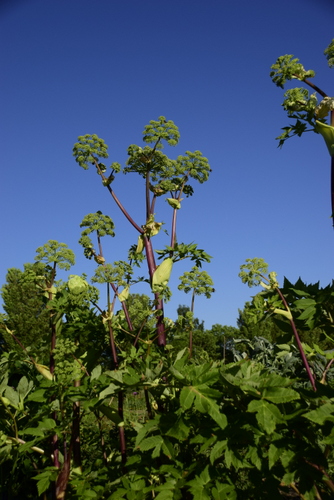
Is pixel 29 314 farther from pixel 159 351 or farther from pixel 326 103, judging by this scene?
pixel 326 103

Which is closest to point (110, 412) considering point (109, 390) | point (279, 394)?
point (109, 390)

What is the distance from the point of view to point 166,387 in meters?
2.04

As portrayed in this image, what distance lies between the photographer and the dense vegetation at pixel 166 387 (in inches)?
66.4

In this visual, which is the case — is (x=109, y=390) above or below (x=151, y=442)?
above

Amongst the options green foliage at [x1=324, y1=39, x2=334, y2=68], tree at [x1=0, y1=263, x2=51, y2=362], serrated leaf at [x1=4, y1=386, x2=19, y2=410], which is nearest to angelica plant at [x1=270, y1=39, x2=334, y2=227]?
green foliage at [x1=324, y1=39, x2=334, y2=68]

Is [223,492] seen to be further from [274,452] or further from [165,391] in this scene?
[165,391]

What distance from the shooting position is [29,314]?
12773 mm

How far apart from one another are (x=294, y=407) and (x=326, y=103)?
1.45m

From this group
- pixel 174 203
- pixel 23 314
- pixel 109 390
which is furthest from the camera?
pixel 23 314

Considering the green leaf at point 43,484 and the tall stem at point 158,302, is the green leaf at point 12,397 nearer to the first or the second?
the green leaf at point 43,484

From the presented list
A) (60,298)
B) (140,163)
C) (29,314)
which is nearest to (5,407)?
(60,298)

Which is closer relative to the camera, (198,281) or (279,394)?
(279,394)

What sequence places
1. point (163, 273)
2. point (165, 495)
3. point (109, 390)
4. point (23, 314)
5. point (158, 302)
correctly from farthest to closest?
1. point (23, 314)
2. point (163, 273)
3. point (158, 302)
4. point (109, 390)
5. point (165, 495)

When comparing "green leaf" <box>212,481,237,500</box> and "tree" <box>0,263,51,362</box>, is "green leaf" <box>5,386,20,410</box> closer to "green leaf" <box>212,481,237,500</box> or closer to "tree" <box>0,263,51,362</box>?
"green leaf" <box>212,481,237,500</box>
